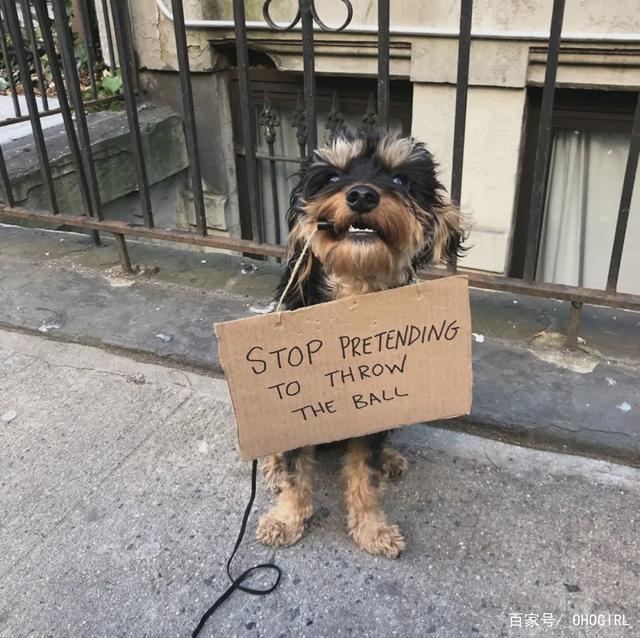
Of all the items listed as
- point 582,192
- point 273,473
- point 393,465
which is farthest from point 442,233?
point 582,192

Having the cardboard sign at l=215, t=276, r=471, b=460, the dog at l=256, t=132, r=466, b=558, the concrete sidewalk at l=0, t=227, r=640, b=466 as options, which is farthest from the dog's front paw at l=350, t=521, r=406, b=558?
the concrete sidewalk at l=0, t=227, r=640, b=466

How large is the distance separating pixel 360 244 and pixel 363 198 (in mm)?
122

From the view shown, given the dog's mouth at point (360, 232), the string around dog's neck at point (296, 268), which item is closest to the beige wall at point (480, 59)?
the string around dog's neck at point (296, 268)

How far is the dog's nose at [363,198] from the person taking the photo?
1.67 meters

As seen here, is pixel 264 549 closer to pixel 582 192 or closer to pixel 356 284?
pixel 356 284

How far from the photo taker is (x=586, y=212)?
14.4ft

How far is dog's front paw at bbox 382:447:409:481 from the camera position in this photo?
2282 millimetres

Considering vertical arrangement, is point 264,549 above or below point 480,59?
below

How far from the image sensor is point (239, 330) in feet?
5.74

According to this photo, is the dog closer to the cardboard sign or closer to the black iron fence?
the cardboard sign

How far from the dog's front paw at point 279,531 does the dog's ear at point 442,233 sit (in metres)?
0.91

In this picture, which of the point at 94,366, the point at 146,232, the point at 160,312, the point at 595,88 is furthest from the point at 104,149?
the point at 595,88

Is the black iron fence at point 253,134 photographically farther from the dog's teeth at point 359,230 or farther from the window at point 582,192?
the window at point 582,192

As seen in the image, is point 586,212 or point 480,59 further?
point 586,212
